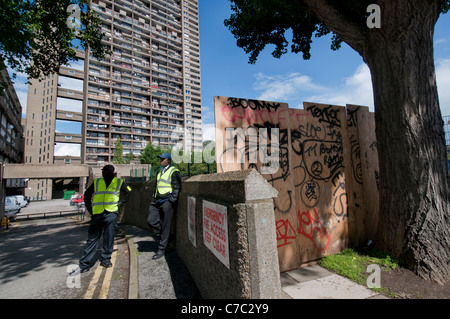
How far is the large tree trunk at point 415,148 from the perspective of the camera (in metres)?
3.23

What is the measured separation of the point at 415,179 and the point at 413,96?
1.38 m

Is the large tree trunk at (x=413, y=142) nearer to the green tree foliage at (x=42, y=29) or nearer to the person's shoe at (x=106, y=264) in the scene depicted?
the person's shoe at (x=106, y=264)

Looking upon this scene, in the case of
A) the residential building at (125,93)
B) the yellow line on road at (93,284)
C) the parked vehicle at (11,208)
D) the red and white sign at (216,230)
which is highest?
the residential building at (125,93)

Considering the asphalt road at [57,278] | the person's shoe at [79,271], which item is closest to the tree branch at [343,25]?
the asphalt road at [57,278]

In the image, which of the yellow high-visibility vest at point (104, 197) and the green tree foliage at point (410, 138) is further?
the yellow high-visibility vest at point (104, 197)

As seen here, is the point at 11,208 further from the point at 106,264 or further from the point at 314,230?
the point at 314,230

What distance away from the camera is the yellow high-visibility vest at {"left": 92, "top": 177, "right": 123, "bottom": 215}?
385 cm

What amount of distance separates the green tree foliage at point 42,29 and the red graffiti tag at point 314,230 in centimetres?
1103

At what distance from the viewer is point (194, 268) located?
3062 mm

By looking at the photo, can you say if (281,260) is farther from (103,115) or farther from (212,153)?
(103,115)

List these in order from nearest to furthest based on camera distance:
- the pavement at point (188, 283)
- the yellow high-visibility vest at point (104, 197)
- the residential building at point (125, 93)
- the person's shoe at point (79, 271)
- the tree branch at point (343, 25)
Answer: the pavement at point (188, 283)
the person's shoe at point (79, 271)
the yellow high-visibility vest at point (104, 197)
the tree branch at point (343, 25)
the residential building at point (125, 93)

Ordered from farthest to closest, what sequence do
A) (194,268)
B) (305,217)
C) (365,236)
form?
(365,236)
(305,217)
(194,268)

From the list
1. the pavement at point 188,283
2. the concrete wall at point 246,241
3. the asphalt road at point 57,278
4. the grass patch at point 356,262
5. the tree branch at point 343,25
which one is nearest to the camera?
the concrete wall at point 246,241
